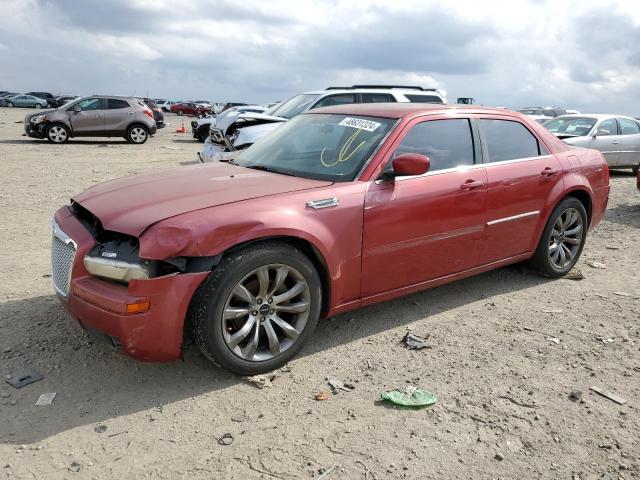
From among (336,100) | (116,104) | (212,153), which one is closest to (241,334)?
(212,153)

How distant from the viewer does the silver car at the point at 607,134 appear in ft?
40.9

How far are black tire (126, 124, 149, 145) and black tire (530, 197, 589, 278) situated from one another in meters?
16.5

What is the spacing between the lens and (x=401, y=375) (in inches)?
135

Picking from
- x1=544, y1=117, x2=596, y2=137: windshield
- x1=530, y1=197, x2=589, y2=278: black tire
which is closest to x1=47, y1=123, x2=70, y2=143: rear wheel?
x1=544, y1=117, x2=596, y2=137: windshield

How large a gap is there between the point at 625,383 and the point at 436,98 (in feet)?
31.1

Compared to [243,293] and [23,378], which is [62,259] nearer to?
[23,378]

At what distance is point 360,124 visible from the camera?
416 centimetres

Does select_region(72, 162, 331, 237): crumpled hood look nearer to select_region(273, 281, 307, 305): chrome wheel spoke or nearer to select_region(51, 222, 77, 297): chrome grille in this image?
select_region(51, 222, 77, 297): chrome grille

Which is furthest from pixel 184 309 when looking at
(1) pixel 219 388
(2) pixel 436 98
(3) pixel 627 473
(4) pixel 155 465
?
(2) pixel 436 98

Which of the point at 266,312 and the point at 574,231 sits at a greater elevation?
the point at 574,231

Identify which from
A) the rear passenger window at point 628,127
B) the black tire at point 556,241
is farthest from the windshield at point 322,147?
the rear passenger window at point 628,127

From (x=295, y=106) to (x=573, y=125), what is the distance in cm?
667

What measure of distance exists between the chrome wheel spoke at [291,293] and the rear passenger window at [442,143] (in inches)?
46.1

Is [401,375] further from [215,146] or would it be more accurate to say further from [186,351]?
[215,146]
